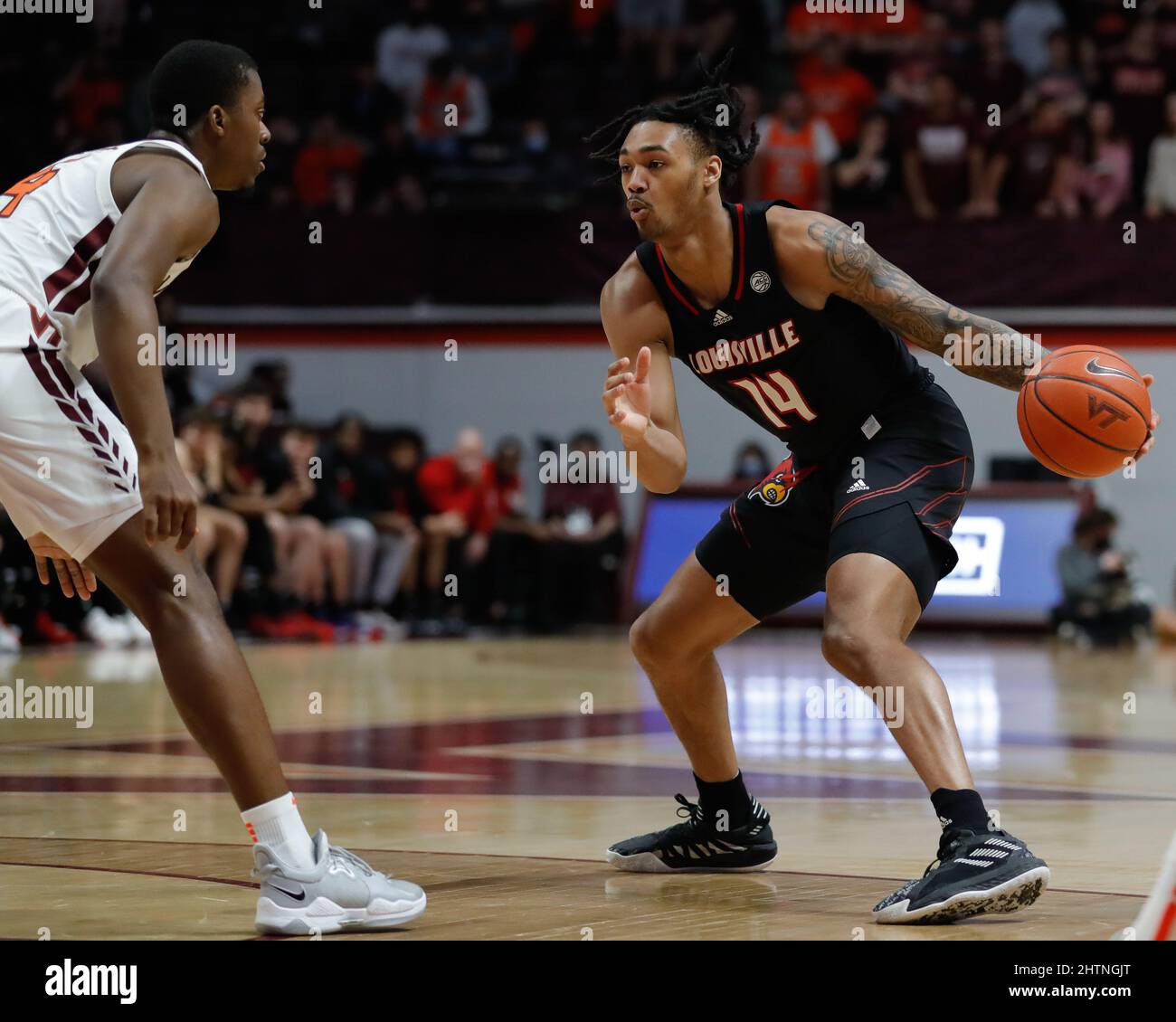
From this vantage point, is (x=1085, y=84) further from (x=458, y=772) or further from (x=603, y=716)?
(x=458, y=772)

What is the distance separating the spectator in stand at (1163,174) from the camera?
52.7 feet

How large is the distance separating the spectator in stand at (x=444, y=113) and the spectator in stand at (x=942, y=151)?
405cm

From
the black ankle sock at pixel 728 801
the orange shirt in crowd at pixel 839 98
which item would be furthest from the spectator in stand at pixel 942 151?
the black ankle sock at pixel 728 801

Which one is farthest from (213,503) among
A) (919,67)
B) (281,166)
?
(919,67)

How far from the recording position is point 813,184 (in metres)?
16.3

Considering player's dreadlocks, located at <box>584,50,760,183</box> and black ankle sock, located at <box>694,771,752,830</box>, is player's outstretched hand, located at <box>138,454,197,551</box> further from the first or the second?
black ankle sock, located at <box>694,771,752,830</box>

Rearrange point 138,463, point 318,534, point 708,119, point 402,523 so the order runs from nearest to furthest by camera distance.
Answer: point 138,463
point 708,119
point 318,534
point 402,523

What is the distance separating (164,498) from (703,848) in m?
2.04

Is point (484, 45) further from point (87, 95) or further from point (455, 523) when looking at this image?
point (455, 523)

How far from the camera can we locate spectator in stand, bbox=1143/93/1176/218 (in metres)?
16.1

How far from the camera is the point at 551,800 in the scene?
20.6 feet

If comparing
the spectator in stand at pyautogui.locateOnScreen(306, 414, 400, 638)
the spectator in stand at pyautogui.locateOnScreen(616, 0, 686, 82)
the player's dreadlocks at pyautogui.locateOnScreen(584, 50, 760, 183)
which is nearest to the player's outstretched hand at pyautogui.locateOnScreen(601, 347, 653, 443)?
the player's dreadlocks at pyautogui.locateOnScreen(584, 50, 760, 183)
